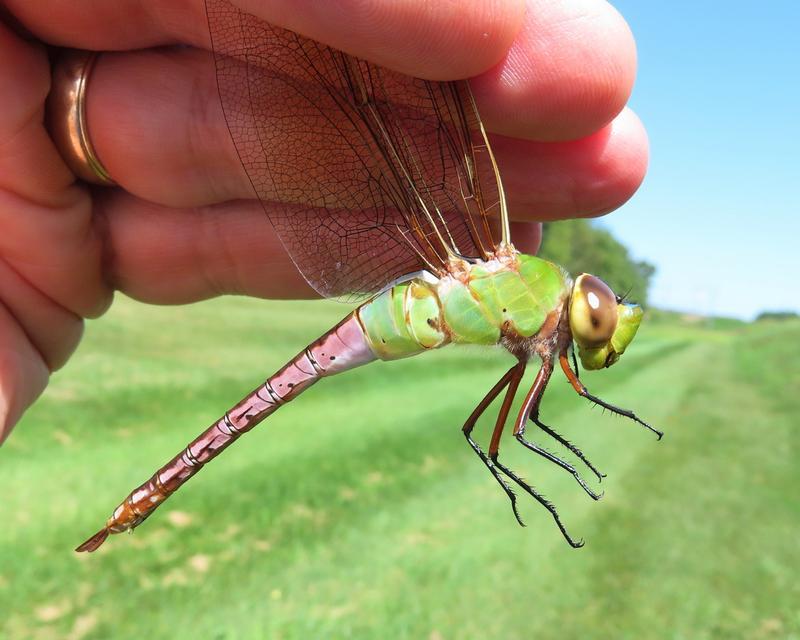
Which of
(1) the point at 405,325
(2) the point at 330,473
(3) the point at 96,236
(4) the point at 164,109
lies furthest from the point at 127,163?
(2) the point at 330,473

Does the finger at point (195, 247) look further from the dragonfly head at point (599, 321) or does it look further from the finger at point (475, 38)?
the dragonfly head at point (599, 321)

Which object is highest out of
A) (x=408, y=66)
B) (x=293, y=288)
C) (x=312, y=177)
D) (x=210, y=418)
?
(x=408, y=66)

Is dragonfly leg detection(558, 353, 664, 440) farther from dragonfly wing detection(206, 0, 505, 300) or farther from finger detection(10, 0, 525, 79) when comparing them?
finger detection(10, 0, 525, 79)

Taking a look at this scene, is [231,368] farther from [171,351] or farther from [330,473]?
[330,473]

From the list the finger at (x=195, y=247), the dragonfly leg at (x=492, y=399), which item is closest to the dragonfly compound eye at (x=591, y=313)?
the dragonfly leg at (x=492, y=399)

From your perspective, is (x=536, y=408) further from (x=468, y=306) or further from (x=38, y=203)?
(x=38, y=203)

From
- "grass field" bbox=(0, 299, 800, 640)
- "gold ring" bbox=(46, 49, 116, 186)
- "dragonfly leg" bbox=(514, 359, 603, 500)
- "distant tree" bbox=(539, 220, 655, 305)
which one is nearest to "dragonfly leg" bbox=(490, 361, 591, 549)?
"dragonfly leg" bbox=(514, 359, 603, 500)
